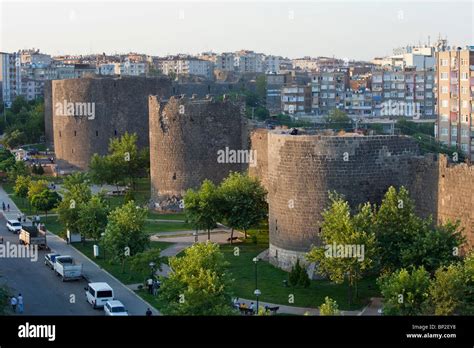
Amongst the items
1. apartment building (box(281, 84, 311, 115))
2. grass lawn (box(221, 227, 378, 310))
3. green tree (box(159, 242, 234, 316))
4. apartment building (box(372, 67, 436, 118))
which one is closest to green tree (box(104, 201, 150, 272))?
grass lawn (box(221, 227, 378, 310))

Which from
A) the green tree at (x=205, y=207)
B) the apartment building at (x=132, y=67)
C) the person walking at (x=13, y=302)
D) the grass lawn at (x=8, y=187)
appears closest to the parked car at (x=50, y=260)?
the green tree at (x=205, y=207)

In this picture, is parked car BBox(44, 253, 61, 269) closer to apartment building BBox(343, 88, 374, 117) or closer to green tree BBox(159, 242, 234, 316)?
green tree BBox(159, 242, 234, 316)

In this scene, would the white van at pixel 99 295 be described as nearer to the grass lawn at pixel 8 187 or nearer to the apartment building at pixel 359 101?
the grass lawn at pixel 8 187

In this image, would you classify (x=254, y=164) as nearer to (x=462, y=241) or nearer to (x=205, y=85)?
(x=462, y=241)

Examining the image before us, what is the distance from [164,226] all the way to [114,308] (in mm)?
13800

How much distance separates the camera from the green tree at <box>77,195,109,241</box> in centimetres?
2834

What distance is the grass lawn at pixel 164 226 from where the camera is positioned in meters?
32.3

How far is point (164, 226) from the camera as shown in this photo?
33.3 meters

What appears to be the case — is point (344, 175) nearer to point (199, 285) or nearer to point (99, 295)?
point (99, 295)

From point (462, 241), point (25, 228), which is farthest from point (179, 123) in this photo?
point (462, 241)

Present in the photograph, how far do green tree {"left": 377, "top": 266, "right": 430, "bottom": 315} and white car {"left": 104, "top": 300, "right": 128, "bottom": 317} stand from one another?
5782mm

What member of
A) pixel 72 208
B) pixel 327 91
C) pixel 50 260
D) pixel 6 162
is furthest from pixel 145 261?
pixel 327 91

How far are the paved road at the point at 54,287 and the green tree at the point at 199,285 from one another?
260 cm
